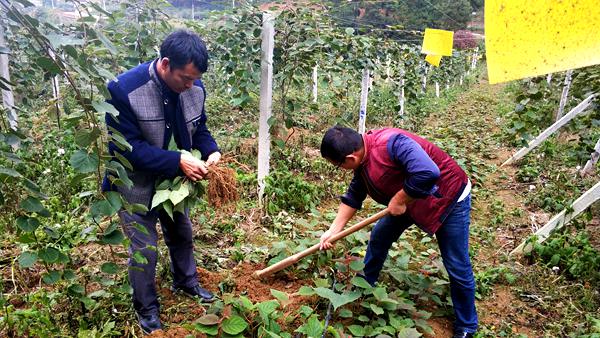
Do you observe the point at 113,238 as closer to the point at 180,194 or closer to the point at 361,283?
the point at 180,194

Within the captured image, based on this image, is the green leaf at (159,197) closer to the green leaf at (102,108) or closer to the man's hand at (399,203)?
the green leaf at (102,108)

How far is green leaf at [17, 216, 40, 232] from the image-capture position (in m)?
1.66

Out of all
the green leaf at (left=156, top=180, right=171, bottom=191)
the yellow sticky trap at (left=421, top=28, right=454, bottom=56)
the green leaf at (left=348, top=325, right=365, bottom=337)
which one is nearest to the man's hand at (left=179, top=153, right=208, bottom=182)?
the green leaf at (left=156, top=180, right=171, bottom=191)

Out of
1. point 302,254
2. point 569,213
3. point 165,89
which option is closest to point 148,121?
point 165,89

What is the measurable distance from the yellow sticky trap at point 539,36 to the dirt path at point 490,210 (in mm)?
2423

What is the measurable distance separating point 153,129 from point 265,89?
1724 mm

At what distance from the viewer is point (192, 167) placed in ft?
7.64

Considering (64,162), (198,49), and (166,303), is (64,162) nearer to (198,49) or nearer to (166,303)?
(166,303)

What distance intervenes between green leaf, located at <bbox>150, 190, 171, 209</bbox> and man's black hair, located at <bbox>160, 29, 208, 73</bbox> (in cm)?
68

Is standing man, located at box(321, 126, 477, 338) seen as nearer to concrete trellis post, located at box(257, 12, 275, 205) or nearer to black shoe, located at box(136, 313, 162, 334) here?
black shoe, located at box(136, 313, 162, 334)

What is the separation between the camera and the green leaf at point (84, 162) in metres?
1.53

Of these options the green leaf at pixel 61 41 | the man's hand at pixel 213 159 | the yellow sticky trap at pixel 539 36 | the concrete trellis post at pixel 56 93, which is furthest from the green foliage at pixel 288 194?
the yellow sticky trap at pixel 539 36

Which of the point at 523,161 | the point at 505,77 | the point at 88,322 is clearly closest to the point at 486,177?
the point at 523,161

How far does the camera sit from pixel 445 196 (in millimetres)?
2385
